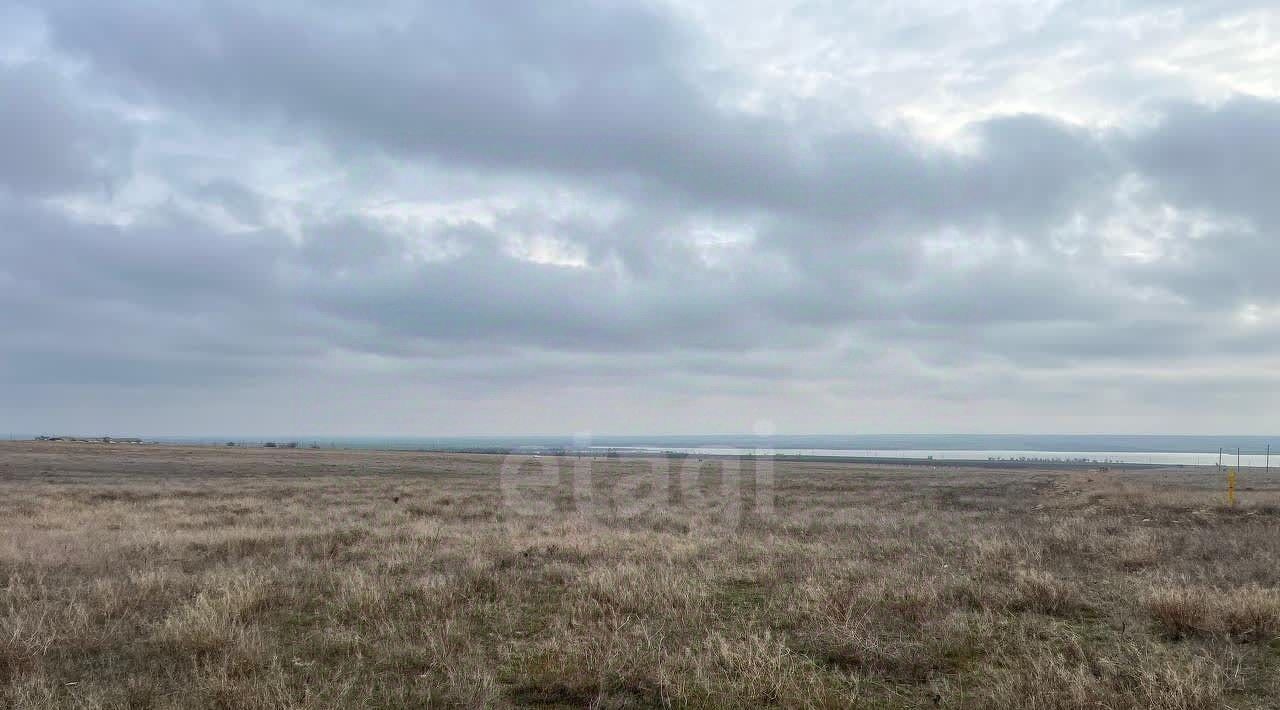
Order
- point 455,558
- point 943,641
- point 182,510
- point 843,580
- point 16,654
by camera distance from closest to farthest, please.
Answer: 1. point 16,654
2. point 943,641
3. point 843,580
4. point 455,558
5. point 182,510

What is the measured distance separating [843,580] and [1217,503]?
64.5ft

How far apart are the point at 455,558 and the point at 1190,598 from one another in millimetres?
10911

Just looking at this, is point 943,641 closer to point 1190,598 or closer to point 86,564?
point 1190,598

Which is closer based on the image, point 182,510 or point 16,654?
point 16,654

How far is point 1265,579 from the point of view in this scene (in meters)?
11.6

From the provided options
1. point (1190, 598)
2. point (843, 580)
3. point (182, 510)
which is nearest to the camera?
point (1190, 598)

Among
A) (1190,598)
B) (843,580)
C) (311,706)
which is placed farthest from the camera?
(843,580)

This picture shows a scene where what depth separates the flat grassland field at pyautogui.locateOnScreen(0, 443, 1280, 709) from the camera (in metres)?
6.46

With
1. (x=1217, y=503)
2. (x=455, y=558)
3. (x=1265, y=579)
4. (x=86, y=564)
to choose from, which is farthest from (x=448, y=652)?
(x=1217, y=503)

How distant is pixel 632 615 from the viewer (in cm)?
914

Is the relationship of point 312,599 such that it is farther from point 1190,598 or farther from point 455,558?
point 1190,598

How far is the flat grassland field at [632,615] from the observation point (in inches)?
254

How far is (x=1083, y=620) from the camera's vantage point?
359 inches

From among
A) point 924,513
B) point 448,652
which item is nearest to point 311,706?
point 448,652
